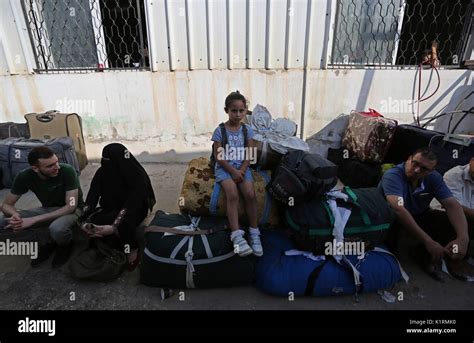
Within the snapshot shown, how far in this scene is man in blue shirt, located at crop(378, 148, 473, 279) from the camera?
2182 millimetres

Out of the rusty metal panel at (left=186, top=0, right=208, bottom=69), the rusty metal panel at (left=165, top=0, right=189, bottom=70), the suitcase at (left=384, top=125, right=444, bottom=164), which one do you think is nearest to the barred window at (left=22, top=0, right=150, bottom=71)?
the rusty metal panel at (left=165, top=0, right=189, bottom=70)

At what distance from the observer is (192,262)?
208 centimetres

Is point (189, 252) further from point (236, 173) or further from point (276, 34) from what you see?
point (276, 34)

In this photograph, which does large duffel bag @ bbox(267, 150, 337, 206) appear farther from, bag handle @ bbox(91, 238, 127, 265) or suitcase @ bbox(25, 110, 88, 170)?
suitcase @ bbox(25, 110, 88, 170)

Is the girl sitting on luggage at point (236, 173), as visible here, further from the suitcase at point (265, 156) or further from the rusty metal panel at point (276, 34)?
the rusty metal panel at point (276, 34)

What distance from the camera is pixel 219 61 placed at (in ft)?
13.5

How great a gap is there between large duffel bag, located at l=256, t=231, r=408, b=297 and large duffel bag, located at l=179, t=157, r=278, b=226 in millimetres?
350

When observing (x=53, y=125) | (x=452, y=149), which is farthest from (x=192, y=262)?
(x=53, y=125)

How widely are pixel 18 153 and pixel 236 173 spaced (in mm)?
2803

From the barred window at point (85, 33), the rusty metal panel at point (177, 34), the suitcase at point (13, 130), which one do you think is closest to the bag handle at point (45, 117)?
the suitcase at point (13, 130)

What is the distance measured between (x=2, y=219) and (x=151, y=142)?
229 cm

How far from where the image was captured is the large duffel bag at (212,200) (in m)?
2.36

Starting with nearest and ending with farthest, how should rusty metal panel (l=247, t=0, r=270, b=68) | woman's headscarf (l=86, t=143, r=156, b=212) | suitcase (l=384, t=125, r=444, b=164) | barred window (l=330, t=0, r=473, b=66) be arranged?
1. woman's headscarf (l=86, t=143, r=156, b=212)
2. suitcase (l=384, t=125, r=444, b=164)
3. rusty metal panel (l=247, t=0, r=270, b=68)
4. barred window (l=330, t=0, r=473, b=66)
